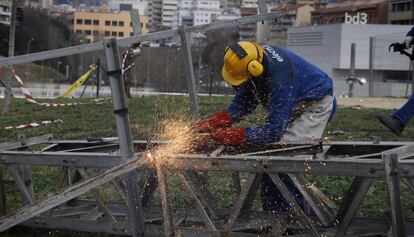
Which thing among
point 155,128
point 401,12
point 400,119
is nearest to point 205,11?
point 155,128

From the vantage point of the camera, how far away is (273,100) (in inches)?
200

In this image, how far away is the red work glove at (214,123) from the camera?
218 inches

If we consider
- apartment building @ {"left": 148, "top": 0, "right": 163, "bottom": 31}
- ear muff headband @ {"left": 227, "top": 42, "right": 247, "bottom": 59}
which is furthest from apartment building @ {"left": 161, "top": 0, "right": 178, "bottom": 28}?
ear muff headband @ {"left": 227, "top": 42, "right": 247, "bottom": 59}

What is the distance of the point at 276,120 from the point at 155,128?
2.02m

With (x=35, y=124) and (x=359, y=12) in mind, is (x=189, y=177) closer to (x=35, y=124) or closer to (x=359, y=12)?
(x=35, y=124)

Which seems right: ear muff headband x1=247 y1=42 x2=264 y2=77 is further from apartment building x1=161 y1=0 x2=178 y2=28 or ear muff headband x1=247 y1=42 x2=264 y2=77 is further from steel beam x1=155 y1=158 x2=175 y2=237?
apartment building x1=161 y1=0 x2=178 y2=28

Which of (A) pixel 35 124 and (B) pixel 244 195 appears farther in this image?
(A) pixel 35 124

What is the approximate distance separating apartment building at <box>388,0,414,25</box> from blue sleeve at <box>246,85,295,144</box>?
7455 cm

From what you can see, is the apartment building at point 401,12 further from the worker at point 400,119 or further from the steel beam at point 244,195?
the steel beam at point 244,195

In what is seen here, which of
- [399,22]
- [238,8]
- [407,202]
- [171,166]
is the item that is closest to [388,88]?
[238,8]

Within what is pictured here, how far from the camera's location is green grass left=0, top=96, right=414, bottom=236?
262 inches

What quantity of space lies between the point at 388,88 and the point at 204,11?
95.0 ft

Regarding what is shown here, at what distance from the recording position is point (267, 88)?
17.4 ft

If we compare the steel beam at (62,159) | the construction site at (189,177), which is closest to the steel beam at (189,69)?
the construction site at (189,177)
